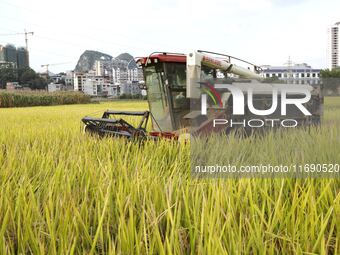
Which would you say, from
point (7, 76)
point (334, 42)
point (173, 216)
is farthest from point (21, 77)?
point (173, 216)

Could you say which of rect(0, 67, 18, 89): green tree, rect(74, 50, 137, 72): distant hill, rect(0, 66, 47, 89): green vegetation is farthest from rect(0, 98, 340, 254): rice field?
rect(74, 50, 137, 72): distant hill

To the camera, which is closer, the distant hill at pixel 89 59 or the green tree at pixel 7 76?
the green tree at pixel 7 76

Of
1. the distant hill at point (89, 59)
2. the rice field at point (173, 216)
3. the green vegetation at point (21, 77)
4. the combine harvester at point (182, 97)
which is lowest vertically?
the rice field at point (173, 216)

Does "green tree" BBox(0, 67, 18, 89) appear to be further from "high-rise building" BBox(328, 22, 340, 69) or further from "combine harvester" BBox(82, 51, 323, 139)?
"combine harvester" BBox(82, 51, 323, 139)

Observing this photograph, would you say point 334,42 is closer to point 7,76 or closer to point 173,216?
point 173,216

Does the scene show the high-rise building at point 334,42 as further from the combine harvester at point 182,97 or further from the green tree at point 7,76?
the green tree at point 7,76

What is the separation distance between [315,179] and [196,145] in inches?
40.8

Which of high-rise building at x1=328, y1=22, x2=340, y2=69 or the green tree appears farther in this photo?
the green tree

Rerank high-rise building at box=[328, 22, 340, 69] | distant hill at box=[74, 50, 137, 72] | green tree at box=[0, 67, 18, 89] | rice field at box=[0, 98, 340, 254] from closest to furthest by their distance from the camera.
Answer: rice field at box=[0, 98, 340, 254] < high-rise building at box=[328, 22, 340, 69] < green tree at box=[0, 67, 18, 89] < distant hill at box=[74, 50, 137, 72]

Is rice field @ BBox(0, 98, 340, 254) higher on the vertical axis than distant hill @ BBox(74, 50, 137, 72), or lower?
lower

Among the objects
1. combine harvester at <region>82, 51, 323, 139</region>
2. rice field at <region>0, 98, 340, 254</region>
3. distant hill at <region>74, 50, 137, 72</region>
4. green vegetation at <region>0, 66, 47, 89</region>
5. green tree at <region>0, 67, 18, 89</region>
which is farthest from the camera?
distant hill at <region>74, 50, 137, 72</region>

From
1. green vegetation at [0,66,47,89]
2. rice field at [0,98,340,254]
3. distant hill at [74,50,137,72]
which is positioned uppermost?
distant hill at [74,50,137,72]

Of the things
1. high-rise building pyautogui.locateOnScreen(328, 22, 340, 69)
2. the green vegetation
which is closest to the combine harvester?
high-rise building pyautogui.locateOnScreen(328, 22, 340, 69)

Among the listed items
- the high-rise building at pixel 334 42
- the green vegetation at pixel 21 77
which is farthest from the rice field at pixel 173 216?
the green vegetation at pixel 21 77
